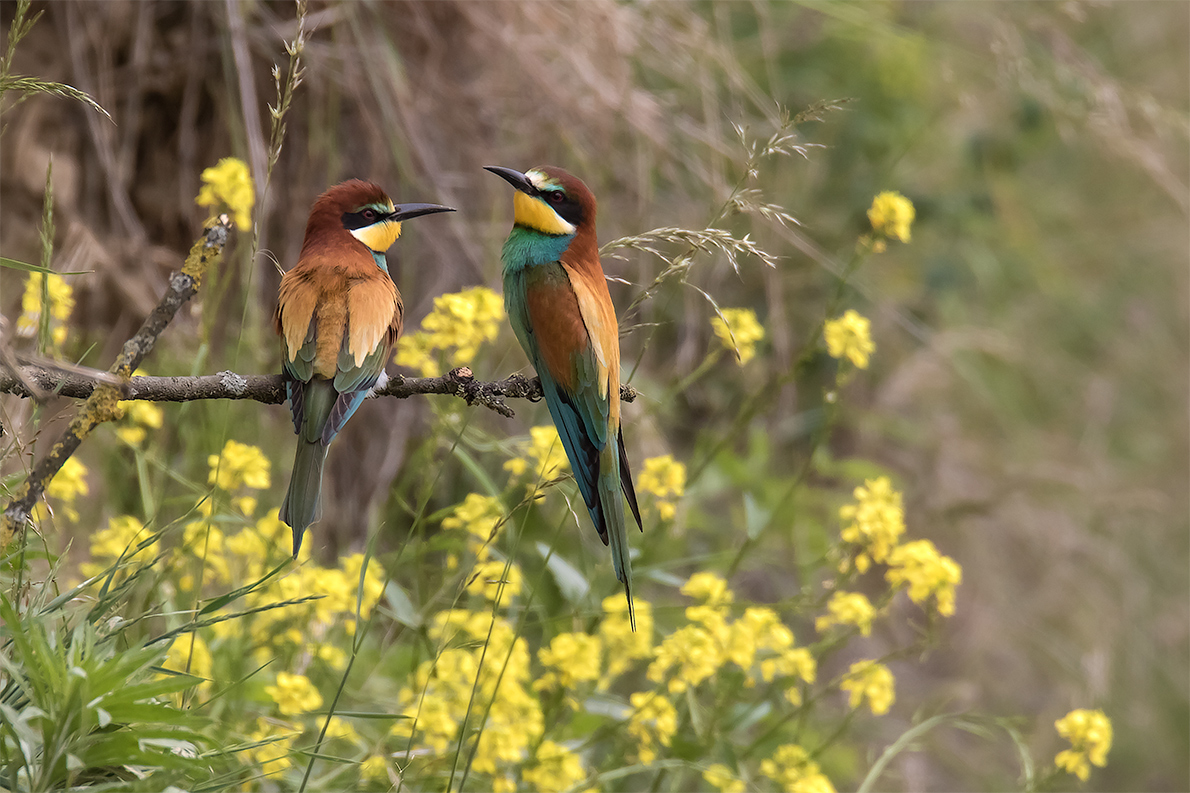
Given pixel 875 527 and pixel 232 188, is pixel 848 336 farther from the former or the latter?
pixel 232 188

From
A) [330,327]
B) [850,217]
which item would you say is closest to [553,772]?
[330,327]

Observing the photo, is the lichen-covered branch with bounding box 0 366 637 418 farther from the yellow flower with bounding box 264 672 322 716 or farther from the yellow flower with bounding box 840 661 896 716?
the yellow flower with bounding box 840 661 896 716

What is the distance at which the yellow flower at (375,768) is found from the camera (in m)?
1.56

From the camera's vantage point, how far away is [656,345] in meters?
3.99

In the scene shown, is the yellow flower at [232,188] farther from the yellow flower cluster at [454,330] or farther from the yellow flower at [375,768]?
the yellow flower at [375,768]

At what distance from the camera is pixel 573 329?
1365 millimetres

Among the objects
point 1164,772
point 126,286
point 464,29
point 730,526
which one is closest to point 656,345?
point 730,526

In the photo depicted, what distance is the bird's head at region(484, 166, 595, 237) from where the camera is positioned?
4.88ft

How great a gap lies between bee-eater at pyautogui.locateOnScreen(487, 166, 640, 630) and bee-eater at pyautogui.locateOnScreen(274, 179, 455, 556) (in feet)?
0.58

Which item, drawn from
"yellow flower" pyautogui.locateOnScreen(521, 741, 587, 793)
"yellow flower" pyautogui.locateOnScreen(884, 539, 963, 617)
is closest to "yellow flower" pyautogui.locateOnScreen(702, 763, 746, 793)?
"yellow flower" pyautogui.locateOnScreen(521, 741, 587, 793)

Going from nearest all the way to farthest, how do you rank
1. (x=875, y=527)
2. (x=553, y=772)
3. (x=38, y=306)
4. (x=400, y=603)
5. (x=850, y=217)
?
(x=38, y=306) < (x=553, y=772) < (x=400, y=603) < (x=875, y=527) < (x=850, y=217)

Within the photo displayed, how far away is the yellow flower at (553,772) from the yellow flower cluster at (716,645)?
0.66 feet

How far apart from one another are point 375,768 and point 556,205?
0.93 metres

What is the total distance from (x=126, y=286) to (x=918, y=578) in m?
2.12
